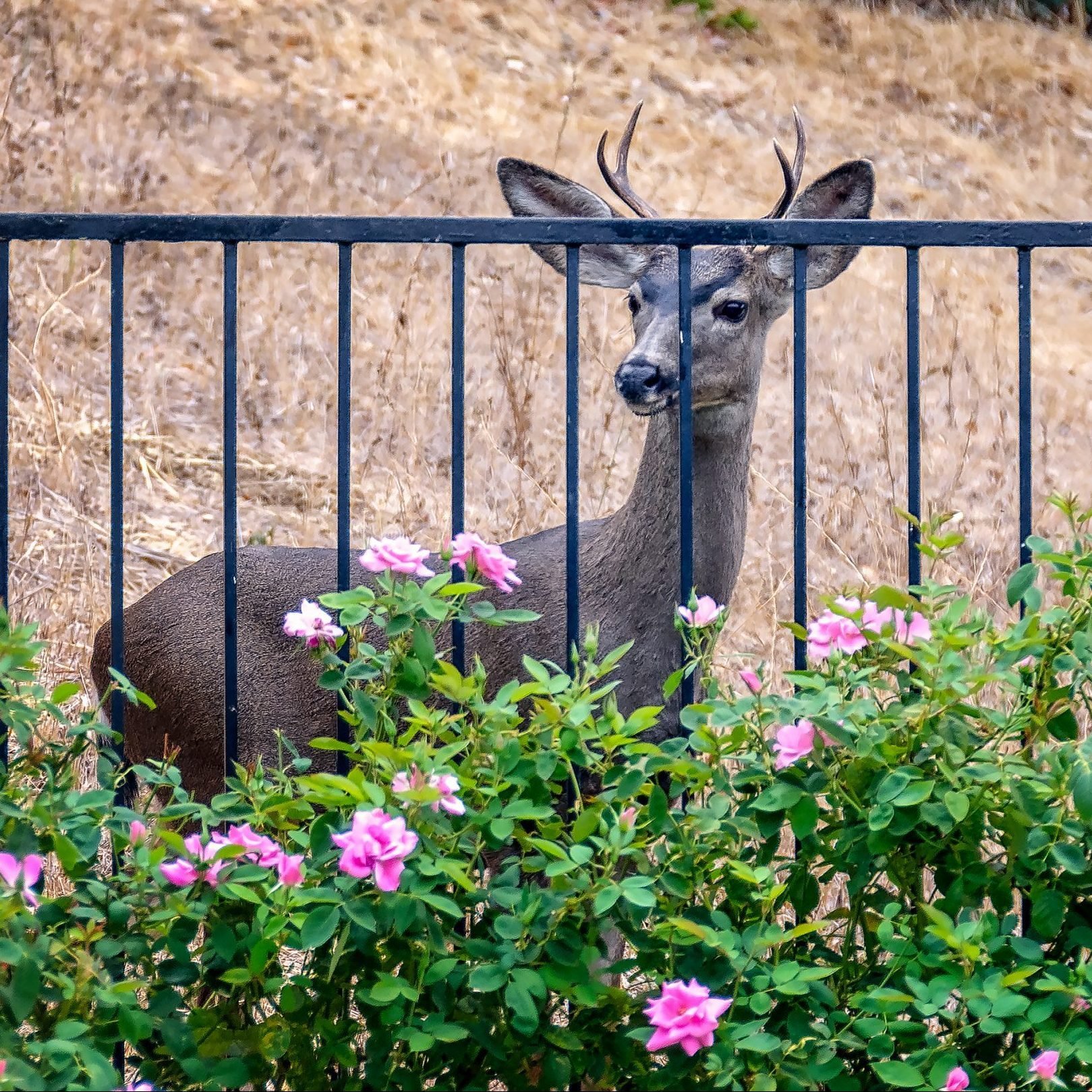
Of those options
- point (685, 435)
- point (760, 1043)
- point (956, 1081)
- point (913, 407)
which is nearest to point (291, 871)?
point (760, 1043)

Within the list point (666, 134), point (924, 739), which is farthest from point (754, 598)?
point (666, 134)

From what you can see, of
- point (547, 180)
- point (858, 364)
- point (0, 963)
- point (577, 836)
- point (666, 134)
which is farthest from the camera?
point (666, 134)

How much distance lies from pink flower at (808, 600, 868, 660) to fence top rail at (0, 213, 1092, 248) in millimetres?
664

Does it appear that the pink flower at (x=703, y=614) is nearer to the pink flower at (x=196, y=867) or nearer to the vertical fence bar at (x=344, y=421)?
the vertical fence bar at (x=344, y=421)

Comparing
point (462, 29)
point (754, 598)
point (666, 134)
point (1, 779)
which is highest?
point (462, 29)

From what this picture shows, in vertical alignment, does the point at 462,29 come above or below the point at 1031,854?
above

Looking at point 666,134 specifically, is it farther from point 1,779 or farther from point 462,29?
point 1,779

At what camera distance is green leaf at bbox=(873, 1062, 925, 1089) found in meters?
2.22

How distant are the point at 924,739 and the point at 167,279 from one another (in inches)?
365

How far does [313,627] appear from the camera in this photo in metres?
2.45

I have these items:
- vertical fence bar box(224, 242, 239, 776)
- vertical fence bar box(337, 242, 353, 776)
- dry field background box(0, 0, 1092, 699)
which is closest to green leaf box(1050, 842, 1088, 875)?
vertical fence bar box(337, 242, 353, 776)

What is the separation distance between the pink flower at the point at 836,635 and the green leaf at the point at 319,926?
0.80m

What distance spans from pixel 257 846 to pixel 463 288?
0.98 m

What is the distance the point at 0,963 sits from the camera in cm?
215
